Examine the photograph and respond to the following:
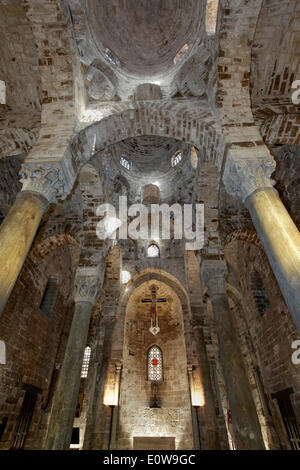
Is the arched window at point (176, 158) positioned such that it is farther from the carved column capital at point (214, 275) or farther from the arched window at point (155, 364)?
the arched window at point (155, 364)

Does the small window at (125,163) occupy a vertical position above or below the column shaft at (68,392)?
above

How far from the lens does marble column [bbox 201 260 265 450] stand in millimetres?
4395

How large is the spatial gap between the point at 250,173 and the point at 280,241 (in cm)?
140

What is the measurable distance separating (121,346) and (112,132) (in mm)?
8103

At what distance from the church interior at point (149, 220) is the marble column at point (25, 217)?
0.08ft

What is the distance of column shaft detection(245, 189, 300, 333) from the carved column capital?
3.30 meters

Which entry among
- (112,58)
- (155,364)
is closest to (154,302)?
(155,364)

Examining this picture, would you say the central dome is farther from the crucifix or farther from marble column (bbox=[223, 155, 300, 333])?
the crucifix

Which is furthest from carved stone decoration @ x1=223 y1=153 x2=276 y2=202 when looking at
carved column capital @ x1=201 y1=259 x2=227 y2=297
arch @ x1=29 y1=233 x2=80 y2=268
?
arch @ x1=29 y1=233 x2=80 y2=268

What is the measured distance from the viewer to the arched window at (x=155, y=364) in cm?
1116

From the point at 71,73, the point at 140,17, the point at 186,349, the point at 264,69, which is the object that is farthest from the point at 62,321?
the point at 140,17

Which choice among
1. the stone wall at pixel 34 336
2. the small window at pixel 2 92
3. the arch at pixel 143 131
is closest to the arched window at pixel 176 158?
the arch at pixel 143 131

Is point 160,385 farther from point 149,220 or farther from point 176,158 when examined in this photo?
point 176,158
